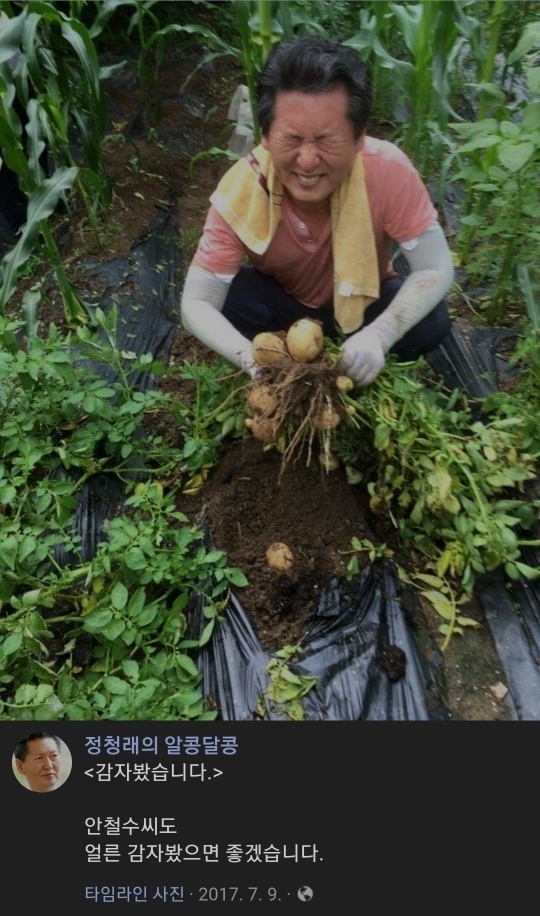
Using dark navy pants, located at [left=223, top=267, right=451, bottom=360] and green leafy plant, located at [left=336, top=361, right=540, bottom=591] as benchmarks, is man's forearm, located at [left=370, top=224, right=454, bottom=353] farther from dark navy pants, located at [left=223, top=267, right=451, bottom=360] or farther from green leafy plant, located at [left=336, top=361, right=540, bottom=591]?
dark navy pants, located at [left=223, top=267, right=451, bottom=360]

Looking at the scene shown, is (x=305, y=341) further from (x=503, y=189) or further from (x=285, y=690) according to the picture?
(x=503, y=189)

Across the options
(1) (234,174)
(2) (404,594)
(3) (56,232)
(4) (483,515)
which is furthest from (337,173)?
(3) (56,232)

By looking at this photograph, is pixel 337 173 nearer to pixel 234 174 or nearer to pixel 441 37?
pixel 234 174

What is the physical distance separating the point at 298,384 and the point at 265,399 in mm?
64

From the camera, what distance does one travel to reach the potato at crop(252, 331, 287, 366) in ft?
3.87

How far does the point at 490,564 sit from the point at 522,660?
184 mm

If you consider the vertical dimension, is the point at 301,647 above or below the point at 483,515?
below

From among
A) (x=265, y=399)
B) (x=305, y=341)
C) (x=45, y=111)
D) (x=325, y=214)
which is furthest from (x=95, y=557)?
(x=45, y=111)

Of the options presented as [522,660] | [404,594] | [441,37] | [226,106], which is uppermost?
[226,106]

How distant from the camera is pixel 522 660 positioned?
48.3 inches

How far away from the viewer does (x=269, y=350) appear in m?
1.18
